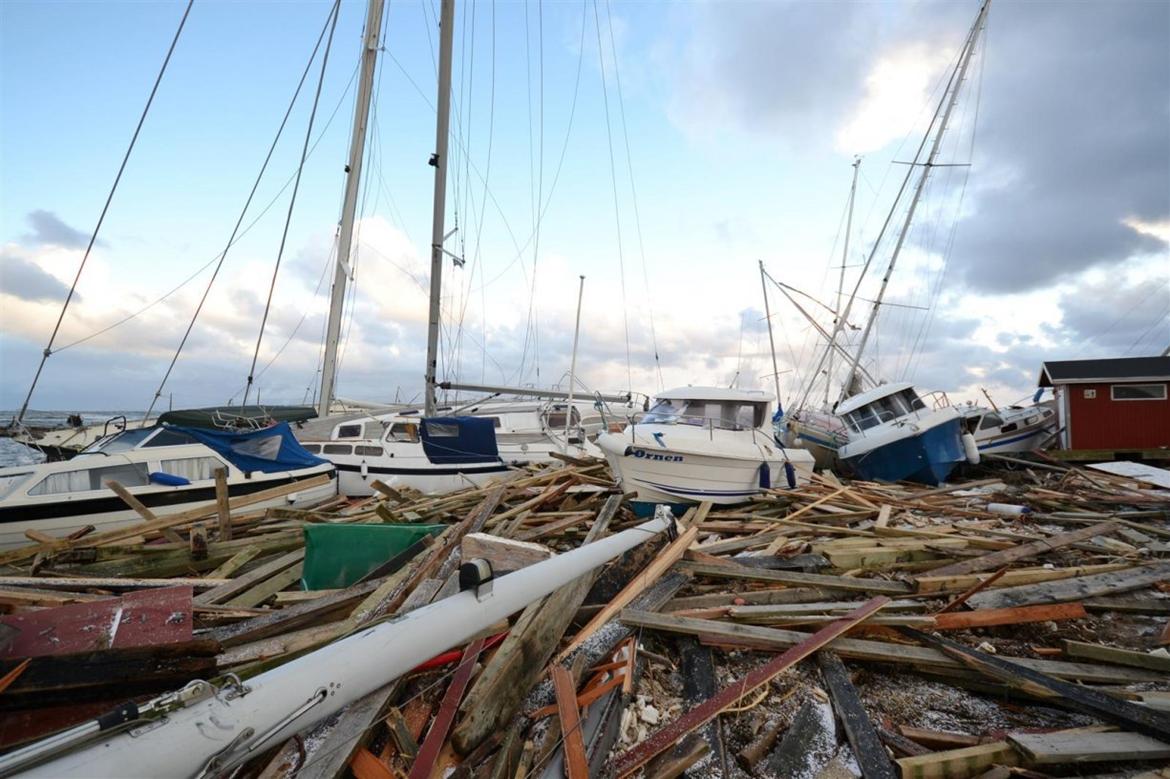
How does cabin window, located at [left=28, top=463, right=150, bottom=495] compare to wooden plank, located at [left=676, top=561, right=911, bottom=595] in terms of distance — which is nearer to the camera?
wooden plank, located at [left=676, top=561, right=911, bottom=595]

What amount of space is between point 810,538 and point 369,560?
627 cm

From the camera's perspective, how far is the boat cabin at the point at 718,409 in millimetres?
10641

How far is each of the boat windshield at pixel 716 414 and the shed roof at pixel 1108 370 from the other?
19.1 meters

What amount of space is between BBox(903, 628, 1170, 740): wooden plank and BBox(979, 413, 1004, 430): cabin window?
22597mm

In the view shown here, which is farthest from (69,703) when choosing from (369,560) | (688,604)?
(688,604)

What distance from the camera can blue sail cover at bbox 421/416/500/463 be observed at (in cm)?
1321

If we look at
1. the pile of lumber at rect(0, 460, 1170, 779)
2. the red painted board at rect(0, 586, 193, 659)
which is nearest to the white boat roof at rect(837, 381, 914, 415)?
the pile of lumber at rect(0, 460, 1170, 779)

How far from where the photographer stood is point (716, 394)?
429 inches

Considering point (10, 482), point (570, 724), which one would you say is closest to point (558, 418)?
point (10, 482)

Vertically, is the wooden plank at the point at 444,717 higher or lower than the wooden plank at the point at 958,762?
higher

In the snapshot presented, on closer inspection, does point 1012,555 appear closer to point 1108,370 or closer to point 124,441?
point 124,441

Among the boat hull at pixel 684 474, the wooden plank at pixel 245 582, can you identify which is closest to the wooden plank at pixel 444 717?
the wooden plank at pixel 245 582

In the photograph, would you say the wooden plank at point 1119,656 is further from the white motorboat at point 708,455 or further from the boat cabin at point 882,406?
the boat cabin at point 882,406

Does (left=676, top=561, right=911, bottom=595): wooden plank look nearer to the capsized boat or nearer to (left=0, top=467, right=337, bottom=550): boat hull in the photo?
(left=0, top=467, right=337, bottom=550): boat hull
